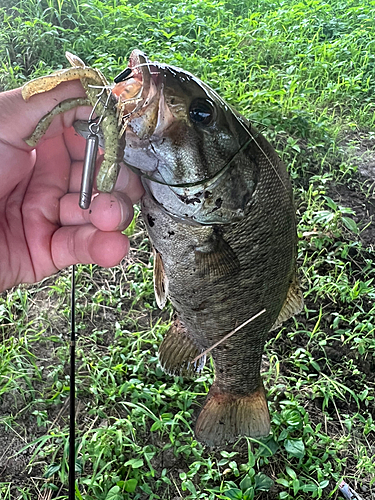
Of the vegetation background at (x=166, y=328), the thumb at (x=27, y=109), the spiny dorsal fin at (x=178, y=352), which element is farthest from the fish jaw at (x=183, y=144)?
the vegetation background at (x=166, y=328)

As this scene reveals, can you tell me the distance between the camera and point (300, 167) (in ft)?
11.0

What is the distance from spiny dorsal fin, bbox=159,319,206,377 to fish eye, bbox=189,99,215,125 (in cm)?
86

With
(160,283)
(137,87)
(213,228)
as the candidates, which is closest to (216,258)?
(213,228)

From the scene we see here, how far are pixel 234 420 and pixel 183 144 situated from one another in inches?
44.7

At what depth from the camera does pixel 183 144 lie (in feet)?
3.90

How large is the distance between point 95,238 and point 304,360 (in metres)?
1.49

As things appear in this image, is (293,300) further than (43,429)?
No

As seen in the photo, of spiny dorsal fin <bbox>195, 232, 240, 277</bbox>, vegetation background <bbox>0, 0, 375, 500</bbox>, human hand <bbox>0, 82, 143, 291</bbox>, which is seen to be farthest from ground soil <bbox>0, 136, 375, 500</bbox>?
spiny dorsal fin <bbox>195, 232, 240, 277</bbox>

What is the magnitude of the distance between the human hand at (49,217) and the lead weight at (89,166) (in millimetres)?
280

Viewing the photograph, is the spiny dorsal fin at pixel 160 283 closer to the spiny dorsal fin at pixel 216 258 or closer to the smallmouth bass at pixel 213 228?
the smallmouth bass at pixel 213 228

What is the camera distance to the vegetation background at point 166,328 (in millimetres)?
2064

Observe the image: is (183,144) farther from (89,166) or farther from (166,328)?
(166,328)

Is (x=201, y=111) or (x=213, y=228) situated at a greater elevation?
(x=201, y=111)

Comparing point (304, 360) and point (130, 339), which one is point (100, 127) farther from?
point (304, 360)
